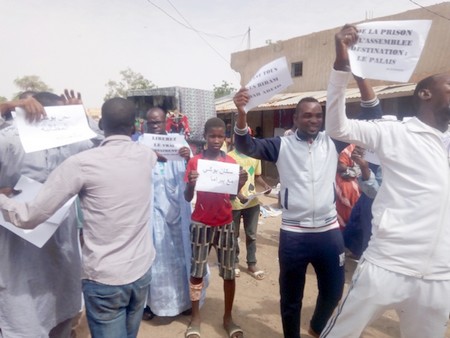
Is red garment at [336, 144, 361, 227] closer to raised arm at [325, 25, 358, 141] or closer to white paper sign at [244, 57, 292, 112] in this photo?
white paper sign at [244, 57, 292, 112]

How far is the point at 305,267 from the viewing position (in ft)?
8.26

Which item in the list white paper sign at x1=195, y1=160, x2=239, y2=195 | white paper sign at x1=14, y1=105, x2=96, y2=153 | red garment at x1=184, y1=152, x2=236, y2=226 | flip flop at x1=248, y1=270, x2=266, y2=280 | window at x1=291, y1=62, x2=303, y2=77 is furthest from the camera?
window at x1=291, y1=62, x2=303, y2=77

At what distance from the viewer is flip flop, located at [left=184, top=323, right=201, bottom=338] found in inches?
117

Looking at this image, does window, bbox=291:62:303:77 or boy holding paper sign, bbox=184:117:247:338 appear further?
window, bbox=291:62:303:77

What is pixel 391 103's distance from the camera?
31.2 ft

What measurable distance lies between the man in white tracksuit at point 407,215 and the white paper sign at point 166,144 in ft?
4.76

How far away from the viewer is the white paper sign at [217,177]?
2.73 meters

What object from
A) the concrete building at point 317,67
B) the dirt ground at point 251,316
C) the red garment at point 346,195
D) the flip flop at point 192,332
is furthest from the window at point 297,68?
the flip flop at point 192,332

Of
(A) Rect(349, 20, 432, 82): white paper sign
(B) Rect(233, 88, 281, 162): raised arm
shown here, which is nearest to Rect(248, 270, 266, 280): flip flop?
(B) Rect(233, 88, 281, 162): raised arm

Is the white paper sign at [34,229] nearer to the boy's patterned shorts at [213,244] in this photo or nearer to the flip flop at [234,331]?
the boy's patterned shorts at [213,244]

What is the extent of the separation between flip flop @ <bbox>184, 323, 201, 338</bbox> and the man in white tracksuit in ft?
5.04

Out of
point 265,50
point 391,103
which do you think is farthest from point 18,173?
point 265,50

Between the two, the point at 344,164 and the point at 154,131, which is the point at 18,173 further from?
the point at 344,164

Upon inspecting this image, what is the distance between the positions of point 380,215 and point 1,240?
2.04m
